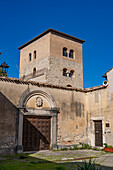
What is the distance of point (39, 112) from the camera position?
1230 centimetres

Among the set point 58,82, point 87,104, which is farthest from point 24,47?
point 87,104

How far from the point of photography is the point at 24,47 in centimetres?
2759

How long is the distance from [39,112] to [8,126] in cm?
221

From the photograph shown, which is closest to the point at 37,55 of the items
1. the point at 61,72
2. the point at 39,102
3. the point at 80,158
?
the point at 61,72

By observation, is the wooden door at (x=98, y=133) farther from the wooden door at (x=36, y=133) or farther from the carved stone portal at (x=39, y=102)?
the carved stone portal at (x=39, y=102)

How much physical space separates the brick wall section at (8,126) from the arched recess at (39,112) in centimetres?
35

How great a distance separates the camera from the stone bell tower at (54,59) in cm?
2328

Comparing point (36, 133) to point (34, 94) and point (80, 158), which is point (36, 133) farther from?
point (80, 158)

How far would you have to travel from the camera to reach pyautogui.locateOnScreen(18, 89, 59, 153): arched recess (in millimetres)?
11383

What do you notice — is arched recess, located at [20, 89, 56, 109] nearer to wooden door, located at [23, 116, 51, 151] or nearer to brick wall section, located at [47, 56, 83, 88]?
wooden door, located at [23, 116, 51, 151]

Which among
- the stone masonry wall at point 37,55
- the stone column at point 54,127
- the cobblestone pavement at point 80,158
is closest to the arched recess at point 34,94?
the stone column at point 54,127

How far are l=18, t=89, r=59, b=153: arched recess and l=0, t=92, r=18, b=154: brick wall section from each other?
352 millimetres

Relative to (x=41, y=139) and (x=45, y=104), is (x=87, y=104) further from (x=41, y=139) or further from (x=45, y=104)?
(x=41, y=139)

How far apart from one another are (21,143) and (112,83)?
667 cm
